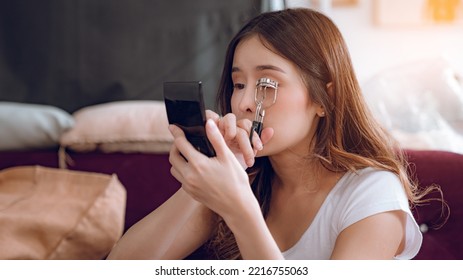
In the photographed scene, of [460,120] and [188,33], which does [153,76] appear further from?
[460,120]

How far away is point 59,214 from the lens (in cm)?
105

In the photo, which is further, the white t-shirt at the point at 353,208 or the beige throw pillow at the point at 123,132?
the beige throw pillow at the point at 123,132

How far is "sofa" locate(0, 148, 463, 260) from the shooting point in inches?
40.6

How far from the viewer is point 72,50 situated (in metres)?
1.93

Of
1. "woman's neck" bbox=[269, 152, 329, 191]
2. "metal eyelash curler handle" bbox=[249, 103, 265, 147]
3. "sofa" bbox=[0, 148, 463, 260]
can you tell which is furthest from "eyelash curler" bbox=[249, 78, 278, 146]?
"sofa" bbox=[0, 148, 463, 260]

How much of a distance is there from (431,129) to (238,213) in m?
1.06

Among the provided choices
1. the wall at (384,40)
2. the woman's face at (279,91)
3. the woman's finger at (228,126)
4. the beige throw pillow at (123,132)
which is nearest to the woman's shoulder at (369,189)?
the woman's face at (279,91)

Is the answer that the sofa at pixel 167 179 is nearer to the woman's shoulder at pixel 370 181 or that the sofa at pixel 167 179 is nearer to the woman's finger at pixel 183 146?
the woman's shoulder at pixel 370 181

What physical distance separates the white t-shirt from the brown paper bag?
0.38 m

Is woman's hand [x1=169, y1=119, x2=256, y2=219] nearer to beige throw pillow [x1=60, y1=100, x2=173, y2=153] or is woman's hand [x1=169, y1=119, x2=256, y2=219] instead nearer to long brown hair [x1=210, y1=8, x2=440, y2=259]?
long brown hair [x1=210, y1=8, x2=440, y2=259]

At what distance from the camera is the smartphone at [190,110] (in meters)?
0.63

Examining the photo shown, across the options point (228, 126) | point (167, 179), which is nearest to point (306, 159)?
point (228, 126)

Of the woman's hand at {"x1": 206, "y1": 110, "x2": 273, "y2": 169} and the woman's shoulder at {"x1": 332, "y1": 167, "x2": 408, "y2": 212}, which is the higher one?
the woman's hand at {"x1": 206, "y1": 110, "x2": 273, "y2": 169}
